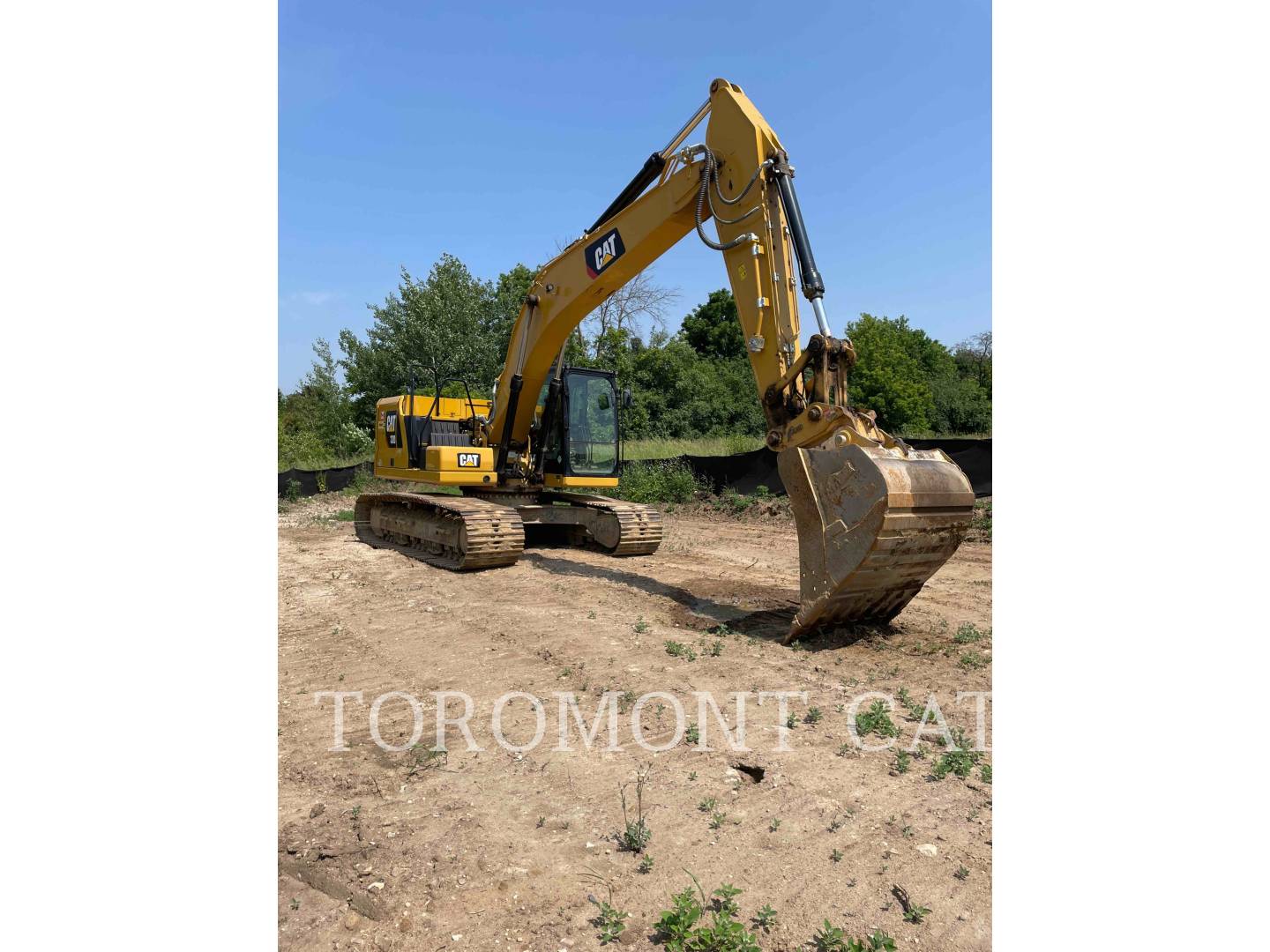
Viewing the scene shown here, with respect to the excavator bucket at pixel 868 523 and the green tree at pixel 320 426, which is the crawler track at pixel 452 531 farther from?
the green tree at pixel 320 426

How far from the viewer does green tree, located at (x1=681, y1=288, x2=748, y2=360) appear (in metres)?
44.3

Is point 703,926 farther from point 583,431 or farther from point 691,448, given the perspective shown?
point 691,448

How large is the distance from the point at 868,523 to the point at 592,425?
5.86 meters

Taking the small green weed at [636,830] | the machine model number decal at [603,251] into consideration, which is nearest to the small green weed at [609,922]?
the small green weed at [636,830]

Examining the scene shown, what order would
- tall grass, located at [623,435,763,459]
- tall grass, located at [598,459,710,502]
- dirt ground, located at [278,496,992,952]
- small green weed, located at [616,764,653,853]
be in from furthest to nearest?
1. tall grass, located at [623,435,763,459]
2. tall grass, located at [598,459,710,502]
3. small green weed, located at [616,764,653,853]
4. dirt ground, located at [278,496,992,952]

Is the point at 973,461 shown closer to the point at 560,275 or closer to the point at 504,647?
the point at 560,275

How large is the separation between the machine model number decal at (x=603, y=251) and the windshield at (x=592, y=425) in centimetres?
186

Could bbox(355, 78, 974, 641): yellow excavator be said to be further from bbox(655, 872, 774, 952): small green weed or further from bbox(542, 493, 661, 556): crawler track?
bbox(655, 872, 774, 952): small green weed

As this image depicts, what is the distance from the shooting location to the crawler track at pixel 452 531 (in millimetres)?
9070

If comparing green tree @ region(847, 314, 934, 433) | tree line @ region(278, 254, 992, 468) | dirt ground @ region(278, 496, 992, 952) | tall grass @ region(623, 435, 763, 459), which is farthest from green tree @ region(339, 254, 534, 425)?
dirt ground @ region(278, 496, 992, 952)

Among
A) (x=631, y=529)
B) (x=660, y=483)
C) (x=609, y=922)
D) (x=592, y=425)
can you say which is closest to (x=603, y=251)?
(x=592, y=425)

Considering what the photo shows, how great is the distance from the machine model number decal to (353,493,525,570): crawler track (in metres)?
3.02

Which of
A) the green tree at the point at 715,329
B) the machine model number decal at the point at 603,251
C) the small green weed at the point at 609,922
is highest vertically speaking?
the green tree at the point at 715,329

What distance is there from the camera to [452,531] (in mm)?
9516
